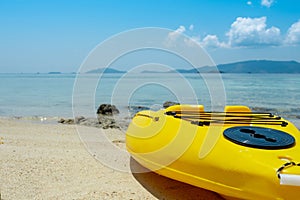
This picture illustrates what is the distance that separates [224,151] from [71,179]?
2.18 meters

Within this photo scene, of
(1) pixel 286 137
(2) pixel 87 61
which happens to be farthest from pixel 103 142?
(1) pixel 286 137

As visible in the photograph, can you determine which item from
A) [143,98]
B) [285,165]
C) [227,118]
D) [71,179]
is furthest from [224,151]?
[143,98]

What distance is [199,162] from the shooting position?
301cm

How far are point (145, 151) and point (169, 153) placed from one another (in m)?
0.50

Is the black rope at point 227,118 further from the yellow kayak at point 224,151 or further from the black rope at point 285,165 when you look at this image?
the black rope at point 285,165

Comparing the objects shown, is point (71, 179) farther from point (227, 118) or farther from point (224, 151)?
point (227, 118)

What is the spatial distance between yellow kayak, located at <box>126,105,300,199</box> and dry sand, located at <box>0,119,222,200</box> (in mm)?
363

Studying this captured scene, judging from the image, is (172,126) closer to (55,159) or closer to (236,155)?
(236,155)

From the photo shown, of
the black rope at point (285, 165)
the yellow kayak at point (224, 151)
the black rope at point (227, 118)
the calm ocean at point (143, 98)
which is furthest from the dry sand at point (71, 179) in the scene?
the calm ocean at point (143, 98)

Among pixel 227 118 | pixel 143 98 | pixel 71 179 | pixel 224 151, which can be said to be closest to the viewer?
pixel 224 151

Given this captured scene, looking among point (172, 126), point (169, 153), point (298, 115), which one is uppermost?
point (172, 126)

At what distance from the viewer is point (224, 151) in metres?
2.93

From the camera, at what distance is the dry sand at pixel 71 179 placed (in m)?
3.45

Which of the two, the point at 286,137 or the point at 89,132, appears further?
the point at 89,132
